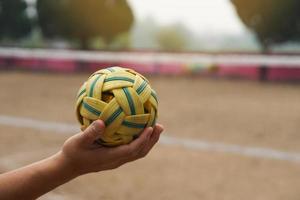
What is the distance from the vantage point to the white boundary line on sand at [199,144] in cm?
745

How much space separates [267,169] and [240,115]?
5.11 meters

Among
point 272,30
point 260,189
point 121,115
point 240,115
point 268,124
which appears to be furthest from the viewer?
point 272,30

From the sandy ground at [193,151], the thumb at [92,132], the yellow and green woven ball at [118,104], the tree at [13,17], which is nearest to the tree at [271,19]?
the sandy ground at [193,151]

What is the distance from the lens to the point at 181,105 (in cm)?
1341

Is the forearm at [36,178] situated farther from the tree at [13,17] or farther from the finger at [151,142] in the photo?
the tree at [13,17]

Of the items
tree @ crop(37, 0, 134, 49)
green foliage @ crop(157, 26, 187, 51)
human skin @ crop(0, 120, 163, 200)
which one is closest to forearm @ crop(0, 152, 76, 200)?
human skin @ crop(0, 120, 163, 200)

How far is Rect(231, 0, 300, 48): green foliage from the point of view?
23.7 meters

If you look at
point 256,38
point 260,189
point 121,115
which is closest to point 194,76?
point 256,38

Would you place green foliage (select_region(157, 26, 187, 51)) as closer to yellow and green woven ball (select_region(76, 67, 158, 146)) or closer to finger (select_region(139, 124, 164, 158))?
yellow and green woven ball (select_region(76, 67, 158, 146))

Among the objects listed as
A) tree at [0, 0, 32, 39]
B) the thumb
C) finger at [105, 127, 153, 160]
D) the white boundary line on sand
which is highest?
the thumb

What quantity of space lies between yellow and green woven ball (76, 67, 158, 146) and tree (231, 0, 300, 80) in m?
22.5

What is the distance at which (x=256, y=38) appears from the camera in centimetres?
2500

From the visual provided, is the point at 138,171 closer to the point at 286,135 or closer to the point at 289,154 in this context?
the point at 289,154

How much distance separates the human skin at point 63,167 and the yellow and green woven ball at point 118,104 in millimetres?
255
